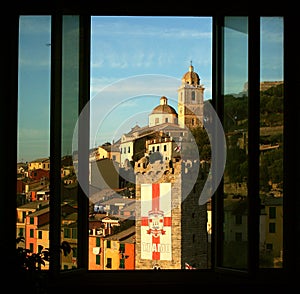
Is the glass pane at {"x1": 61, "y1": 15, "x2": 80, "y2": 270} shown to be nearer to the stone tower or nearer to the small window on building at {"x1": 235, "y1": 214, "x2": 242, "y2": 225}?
the stone tower

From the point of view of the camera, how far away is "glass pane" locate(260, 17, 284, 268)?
4.25m

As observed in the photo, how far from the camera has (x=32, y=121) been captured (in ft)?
13.8

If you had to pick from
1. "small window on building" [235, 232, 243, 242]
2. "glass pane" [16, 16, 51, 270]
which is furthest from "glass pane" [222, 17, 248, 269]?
"glass pane" [16, 16, 51, 270]

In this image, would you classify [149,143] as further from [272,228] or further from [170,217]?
[272,228]

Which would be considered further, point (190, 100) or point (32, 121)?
point (190, 100)

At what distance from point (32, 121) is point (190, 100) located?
1.19 metres

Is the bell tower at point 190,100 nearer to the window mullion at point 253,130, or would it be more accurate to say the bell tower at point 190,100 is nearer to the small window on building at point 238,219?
the window mullion at point 253,130

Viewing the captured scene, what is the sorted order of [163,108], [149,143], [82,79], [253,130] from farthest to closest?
[149,143] < [163,108] < [82,79] < [253,130]

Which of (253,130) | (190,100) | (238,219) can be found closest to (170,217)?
(238,219)

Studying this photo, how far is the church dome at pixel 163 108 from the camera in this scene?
14.6ft

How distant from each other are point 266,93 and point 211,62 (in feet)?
1.62

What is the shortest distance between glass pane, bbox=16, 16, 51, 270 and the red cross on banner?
2.49ft

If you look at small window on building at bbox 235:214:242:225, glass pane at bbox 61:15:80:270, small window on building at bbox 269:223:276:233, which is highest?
glass pane at bbox 61:15:80:270

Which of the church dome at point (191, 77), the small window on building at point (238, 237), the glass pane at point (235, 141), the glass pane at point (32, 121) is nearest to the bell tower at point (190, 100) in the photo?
the church dome at point (191, 77)
